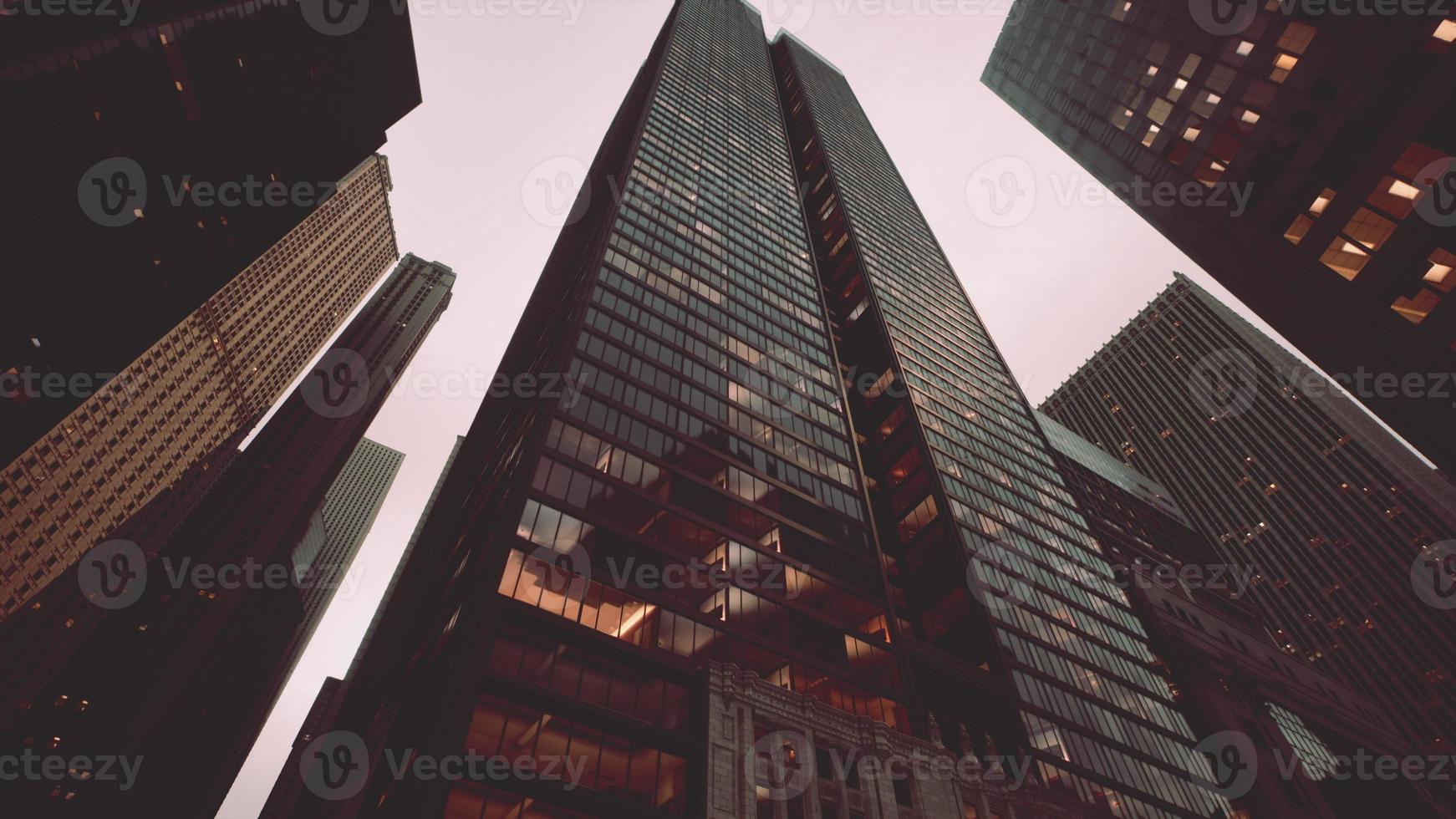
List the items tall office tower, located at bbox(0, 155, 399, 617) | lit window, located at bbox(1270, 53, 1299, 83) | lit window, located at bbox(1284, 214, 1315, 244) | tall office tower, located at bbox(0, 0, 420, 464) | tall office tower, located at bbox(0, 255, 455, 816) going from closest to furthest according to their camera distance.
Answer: lit window, located at bbox(1284, 214, 1315, 244) → lit window, located at bbox(1270, 53, 1299, 83) → tall office tower, located at bbox(0, 0, 420, 464) → tall office tower, located at bbox(0, 155, 399, 617) → tall office tower, located at bbox(0, 255, 455, 816)

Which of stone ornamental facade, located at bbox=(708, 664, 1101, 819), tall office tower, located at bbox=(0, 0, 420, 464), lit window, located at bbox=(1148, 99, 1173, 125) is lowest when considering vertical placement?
stone ornamental facade, located at bbox=(708, 664, 1101, 819)

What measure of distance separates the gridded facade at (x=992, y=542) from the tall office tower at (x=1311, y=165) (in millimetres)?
31392

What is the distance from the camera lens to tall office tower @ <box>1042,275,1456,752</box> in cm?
10169

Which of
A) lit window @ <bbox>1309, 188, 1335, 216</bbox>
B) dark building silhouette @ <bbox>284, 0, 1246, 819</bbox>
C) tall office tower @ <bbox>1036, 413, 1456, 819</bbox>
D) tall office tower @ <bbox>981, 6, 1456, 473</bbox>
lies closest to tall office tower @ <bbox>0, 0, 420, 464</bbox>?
dark building silhouette @ <bbox>284, 0, 1246, 819</bbox>

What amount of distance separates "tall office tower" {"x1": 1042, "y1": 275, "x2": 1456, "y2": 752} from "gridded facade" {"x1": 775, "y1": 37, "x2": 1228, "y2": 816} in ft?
205

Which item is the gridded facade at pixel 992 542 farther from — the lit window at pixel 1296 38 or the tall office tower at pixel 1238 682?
the lit window at pixel 1296 38

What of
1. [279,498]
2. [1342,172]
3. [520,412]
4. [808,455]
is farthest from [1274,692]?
[279,498]

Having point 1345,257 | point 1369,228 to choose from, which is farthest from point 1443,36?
point 1345,257

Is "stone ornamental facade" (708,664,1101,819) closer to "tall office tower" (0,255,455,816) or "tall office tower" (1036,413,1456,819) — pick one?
"tall office tower" (1036,413,1456,819)

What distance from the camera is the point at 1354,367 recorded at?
30.1 meters

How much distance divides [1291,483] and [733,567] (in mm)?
128962

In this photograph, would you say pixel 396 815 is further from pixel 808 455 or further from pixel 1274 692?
pixel 1274 692

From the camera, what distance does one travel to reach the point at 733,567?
41312 millimetres

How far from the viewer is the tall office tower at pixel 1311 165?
26.8 meters
